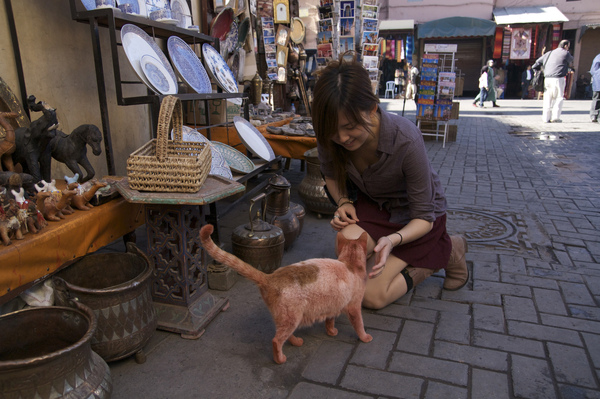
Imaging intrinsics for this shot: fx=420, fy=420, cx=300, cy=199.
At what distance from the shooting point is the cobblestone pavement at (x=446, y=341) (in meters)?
2.04

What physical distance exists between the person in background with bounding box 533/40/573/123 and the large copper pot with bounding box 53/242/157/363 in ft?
38.6

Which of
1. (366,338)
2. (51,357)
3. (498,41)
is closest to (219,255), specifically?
(51,357)

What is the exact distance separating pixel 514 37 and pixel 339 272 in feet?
72.9

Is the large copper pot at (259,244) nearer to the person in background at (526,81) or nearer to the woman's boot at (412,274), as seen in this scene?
the woman's boot at (412,274)

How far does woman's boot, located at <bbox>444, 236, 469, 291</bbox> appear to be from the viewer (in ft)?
9.53

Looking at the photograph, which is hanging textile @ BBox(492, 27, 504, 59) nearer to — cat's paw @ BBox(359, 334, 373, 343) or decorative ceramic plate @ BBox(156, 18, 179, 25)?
decorative ceramic plate @ BBox(156, 18, 179, 25)

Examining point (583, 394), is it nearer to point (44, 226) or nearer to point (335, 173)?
point (335, 173)

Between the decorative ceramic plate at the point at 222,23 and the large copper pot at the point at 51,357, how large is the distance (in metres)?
4.55

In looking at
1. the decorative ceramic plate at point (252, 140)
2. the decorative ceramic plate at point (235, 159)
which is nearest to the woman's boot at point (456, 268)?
the decorative ceramic plate at point (235, 159)

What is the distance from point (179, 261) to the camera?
2467 mm

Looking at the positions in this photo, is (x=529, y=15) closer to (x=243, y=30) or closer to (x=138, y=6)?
(x=243, y=30)

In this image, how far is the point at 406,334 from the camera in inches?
97.7

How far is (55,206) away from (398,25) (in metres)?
21.4

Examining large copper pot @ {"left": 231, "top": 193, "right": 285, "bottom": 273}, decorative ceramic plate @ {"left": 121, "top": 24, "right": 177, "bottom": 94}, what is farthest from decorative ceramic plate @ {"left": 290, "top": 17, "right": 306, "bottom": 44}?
large copper pot @ {"left": 231, "top": 193, "right": 285, "bottom": 273}
